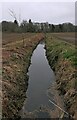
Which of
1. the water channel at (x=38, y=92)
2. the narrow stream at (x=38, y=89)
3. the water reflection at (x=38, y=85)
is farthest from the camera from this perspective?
the water reflection at (x=38, y=85)

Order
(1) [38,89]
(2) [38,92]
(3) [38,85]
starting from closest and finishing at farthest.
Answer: (2) [38,92], (1) [38,89], (3) [38,85]

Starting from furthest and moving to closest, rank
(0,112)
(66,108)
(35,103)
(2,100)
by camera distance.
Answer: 1. (35,103)
2. (66,108)
3. (2,100)
4. (0,112)

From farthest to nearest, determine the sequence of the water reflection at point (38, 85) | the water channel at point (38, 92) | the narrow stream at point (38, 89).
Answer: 1. the water reflection at point (38, 85)
2. the narrow stream at point (38, 89)
3. the water channel at point (38, 92)

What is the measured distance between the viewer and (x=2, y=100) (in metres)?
13.6

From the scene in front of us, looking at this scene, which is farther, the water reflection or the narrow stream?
the water reflection

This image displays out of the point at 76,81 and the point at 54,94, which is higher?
the point at 76,81

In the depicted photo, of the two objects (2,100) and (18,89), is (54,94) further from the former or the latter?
(2,100)

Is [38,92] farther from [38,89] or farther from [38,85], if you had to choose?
[38,85]

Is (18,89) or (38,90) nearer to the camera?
(18,89)

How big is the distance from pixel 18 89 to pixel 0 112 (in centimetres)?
468

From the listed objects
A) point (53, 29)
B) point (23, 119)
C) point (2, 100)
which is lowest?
point (23, 119)

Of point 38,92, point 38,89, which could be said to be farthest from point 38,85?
point 38,92

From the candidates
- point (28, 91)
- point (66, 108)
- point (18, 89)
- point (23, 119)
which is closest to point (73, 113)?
point (66, 108)

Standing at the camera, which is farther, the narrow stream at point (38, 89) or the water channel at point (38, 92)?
the narrow stream at point (38, 89)
